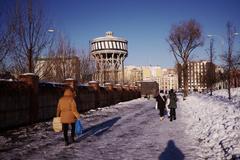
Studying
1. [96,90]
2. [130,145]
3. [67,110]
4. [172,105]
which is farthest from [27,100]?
[96,90]

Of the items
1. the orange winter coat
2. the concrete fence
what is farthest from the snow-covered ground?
the concrete fence

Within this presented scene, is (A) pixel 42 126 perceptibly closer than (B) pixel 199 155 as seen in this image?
No

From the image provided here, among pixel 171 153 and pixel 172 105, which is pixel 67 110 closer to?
pixel 171 153

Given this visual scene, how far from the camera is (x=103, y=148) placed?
420 inches

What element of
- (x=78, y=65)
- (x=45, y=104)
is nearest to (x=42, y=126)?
(x=45, y=104)

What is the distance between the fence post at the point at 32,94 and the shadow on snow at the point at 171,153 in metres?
9.04

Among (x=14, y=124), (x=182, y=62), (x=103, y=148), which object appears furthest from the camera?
(x=182, y=62)

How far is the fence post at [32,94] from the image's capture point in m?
17.7

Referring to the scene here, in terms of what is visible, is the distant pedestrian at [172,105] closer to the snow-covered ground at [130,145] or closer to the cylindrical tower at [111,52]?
the snow-covered ground at [130,145]

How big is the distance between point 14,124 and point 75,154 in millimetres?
7051

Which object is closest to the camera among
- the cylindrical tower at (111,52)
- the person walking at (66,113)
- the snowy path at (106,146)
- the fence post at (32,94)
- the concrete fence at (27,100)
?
the snowy path at (106,146)

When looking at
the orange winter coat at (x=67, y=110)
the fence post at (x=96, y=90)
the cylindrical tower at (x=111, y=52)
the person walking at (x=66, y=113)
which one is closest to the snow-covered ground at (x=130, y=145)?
the person walking at (x=66, y=113)

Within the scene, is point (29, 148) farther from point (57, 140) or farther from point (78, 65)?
point (78, 65)

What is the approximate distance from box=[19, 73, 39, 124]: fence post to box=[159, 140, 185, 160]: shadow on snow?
9036mm
